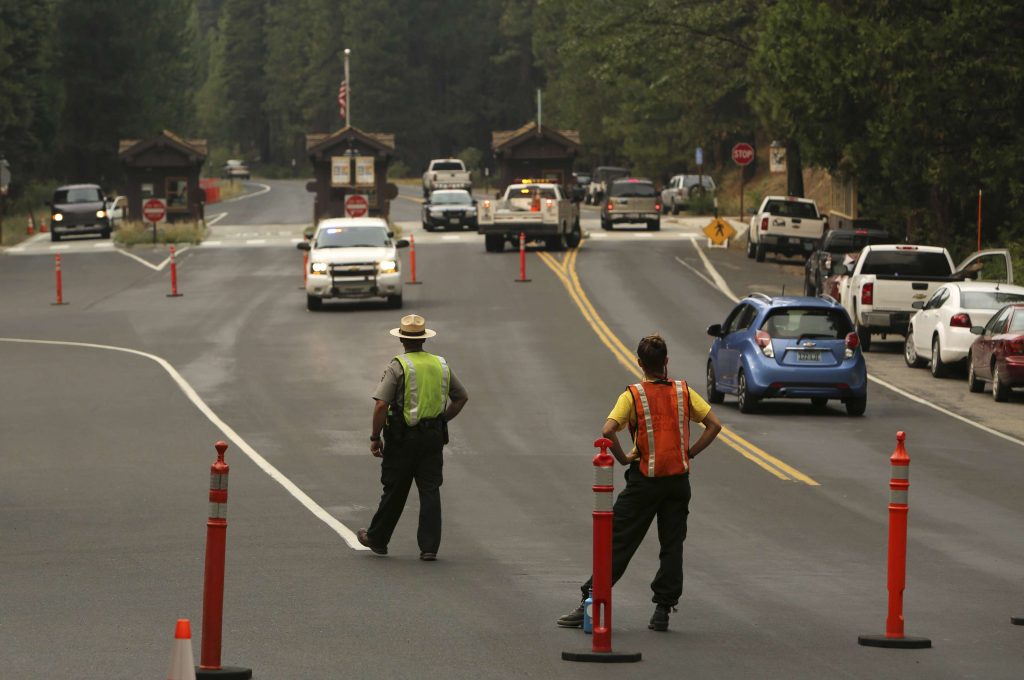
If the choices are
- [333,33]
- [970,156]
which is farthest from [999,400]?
[333,33]

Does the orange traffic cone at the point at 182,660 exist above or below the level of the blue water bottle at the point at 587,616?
above

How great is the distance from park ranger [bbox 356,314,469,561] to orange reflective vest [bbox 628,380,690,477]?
2.79m

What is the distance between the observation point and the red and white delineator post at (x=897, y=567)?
1066 centimetres

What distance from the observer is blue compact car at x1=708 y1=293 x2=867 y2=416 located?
24984 millimetres

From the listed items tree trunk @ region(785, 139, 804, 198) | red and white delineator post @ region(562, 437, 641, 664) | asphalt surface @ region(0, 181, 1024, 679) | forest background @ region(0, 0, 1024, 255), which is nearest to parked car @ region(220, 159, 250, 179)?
forest background @ region(0, 0, 1024, 255)

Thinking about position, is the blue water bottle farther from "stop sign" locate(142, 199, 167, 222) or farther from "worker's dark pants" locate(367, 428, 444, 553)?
"stop sign" locate(142, 199, 167, 222)

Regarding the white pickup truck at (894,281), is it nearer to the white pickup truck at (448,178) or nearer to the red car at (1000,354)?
the red car at (1000,354)

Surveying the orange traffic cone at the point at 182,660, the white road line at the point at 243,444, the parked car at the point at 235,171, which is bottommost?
the white road line at the point at 243,444

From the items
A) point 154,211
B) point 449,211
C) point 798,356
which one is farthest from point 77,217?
point 798,356

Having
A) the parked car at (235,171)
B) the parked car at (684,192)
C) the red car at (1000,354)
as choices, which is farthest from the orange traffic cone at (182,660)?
the parked car at (235,171)

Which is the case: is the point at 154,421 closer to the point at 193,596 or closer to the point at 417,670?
the point at 193,596

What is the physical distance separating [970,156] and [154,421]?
73.7 feet

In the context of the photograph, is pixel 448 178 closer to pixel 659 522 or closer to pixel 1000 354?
pixel 1000 354

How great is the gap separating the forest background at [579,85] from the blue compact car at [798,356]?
1466cm
